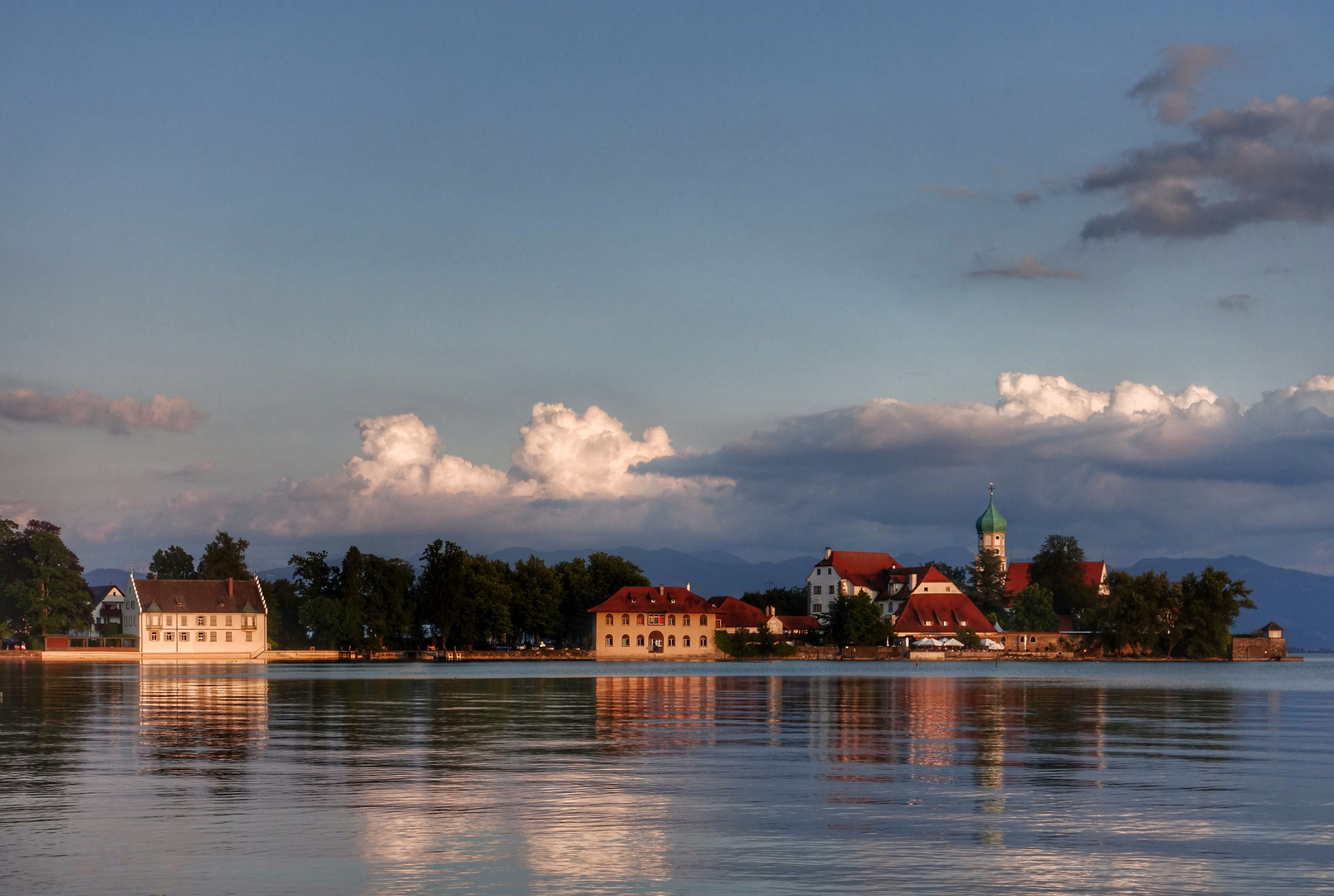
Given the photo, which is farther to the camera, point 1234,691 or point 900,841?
point 1234,691

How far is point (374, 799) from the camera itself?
71.1ft

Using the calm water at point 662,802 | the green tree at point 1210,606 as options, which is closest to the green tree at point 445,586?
the green tree at point 1210,606

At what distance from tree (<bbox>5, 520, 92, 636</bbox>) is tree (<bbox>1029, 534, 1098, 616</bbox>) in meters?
121

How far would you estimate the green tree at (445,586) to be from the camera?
14650cm

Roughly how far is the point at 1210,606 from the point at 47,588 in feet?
404

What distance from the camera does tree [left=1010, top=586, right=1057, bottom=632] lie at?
17688cm

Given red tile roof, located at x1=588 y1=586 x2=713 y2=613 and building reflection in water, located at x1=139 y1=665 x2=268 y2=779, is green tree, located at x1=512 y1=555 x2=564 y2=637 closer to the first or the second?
red tile roof, located at x1=588 y1=586 x2=713 y2=613

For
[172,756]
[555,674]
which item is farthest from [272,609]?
[172,756]

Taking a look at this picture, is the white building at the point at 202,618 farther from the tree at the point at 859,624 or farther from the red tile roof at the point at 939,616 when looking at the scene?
the red tile roof at the point at 939,616

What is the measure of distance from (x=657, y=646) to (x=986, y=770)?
5583 inches

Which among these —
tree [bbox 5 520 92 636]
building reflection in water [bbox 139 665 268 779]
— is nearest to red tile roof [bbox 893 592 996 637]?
tree [bbox 5 520 92 636]

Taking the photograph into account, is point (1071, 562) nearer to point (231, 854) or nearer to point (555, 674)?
point (555, 674)

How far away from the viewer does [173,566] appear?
611ft

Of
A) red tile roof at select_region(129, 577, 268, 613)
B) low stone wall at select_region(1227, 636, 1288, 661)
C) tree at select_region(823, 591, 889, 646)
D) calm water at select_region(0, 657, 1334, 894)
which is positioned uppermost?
calm water at select_region(0, 657, 1334, 894)
